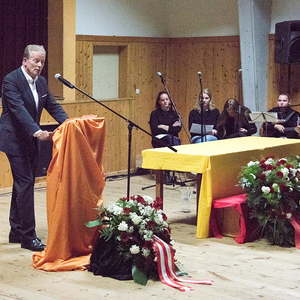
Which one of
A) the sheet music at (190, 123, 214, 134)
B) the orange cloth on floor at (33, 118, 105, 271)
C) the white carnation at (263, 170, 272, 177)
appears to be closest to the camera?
the orange cloth on floor at (33, 118, 105, 271)

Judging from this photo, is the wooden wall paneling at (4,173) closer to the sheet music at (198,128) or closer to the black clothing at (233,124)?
the sheet music at (198,128)

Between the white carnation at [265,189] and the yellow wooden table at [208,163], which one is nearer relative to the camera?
→ the white carnation at [265,189]

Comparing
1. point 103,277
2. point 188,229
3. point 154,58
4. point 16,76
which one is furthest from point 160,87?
point 103,277

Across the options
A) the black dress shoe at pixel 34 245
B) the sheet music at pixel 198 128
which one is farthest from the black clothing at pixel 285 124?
the black dress shoe at pixel 34 245

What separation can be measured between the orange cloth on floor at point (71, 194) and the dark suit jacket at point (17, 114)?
1.31 feet

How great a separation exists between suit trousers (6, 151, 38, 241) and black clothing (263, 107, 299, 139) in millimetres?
4372

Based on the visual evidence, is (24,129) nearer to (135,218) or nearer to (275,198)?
(135,218)

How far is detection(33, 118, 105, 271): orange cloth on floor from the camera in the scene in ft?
17.2

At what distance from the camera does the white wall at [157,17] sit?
33.0 feet

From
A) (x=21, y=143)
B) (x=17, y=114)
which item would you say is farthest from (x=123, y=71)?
(x=17, y=114)

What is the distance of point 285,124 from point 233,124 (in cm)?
70

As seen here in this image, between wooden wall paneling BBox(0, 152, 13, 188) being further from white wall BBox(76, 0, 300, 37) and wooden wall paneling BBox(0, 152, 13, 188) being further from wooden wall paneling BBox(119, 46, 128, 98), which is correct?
wooden wall paneling BBox(119, 46, 128, 98)

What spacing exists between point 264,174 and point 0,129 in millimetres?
2181

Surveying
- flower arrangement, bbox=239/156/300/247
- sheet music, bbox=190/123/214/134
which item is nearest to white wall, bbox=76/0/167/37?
sheet music, bbox=190/123/214/134
